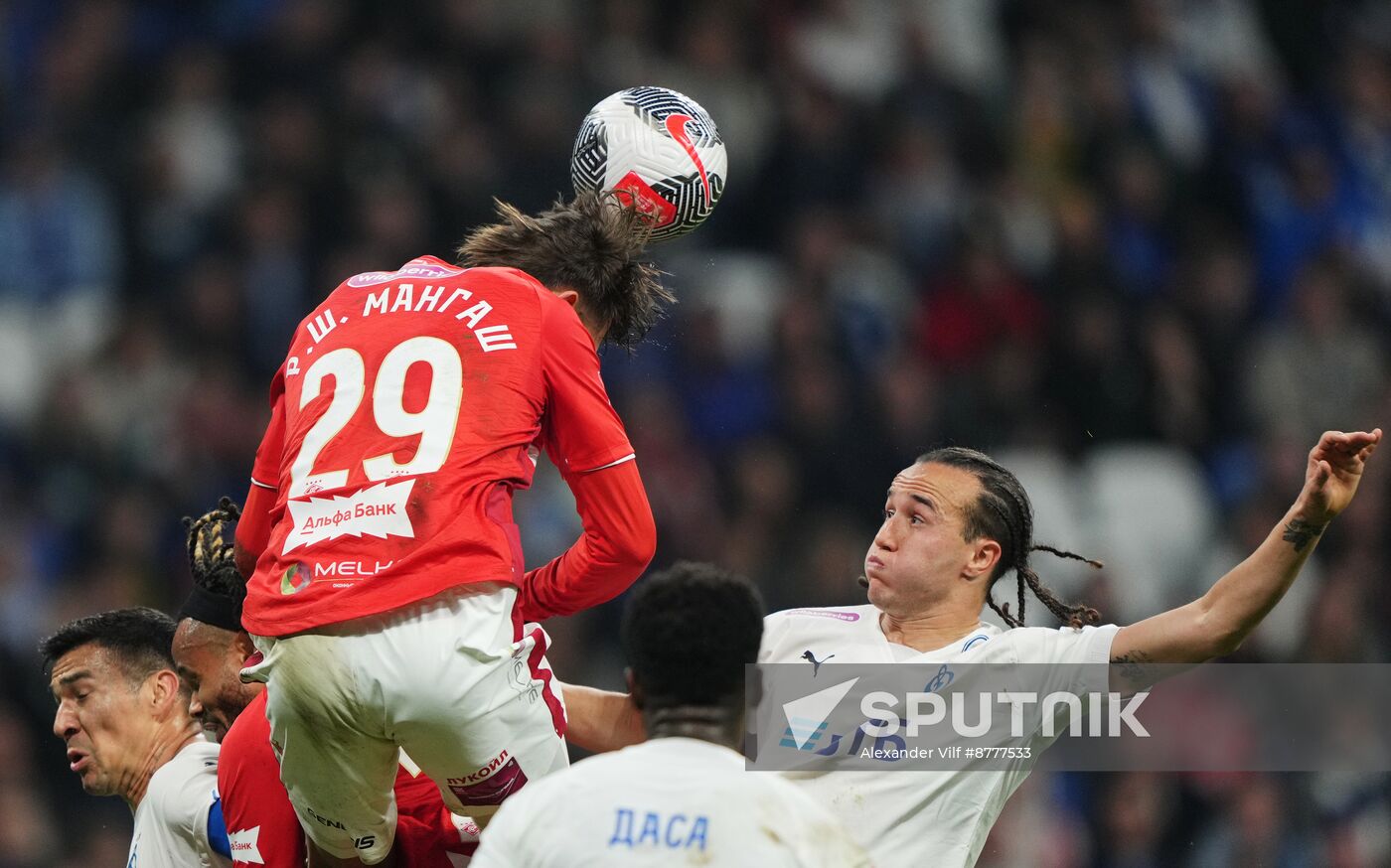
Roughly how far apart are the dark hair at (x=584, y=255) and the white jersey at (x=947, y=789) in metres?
1.00

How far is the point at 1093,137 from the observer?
1114 centimetres

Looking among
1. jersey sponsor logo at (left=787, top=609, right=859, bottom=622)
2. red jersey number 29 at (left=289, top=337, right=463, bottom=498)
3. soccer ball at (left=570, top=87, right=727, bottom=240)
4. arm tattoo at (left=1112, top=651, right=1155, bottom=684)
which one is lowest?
arm tattoo at (left=1112, top=651, right=1155, bottom=684)

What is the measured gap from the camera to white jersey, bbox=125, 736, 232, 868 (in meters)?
5.05

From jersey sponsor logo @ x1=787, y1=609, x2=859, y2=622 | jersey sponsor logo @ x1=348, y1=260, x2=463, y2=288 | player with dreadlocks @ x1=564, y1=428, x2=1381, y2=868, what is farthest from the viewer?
jersey sponsor logo @ x1=787, y1=609, x2=859, y2=622

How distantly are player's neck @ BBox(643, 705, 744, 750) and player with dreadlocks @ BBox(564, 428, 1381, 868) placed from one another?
4.75 ft

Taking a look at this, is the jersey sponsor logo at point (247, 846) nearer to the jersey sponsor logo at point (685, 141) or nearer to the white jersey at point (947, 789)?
the white jersey at point (947, 789)

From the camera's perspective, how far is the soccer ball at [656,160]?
17.1 ft

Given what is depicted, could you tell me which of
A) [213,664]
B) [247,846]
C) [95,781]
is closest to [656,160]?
[213,664]

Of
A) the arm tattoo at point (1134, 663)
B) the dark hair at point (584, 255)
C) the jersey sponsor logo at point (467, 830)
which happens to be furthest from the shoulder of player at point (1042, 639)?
the jersey sponsor logo at point (467, 830)

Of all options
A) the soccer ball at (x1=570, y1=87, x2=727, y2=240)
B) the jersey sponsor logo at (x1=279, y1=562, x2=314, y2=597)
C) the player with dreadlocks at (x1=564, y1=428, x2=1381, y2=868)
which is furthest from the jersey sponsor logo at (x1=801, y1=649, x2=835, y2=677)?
the jersey sponsor logo at (x1=279, y1=562, x2=314, y2=597)

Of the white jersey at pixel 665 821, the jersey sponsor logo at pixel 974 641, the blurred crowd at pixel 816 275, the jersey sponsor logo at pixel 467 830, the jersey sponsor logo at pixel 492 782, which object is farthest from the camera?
the blurred crowd at pixel 816 275

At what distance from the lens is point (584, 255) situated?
15.4 feet

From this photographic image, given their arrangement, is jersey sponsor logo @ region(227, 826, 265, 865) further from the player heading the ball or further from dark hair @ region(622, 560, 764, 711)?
dark hair @ region(622, 560, 764, 711)

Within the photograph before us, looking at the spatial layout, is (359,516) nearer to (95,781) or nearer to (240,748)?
(240,748)
